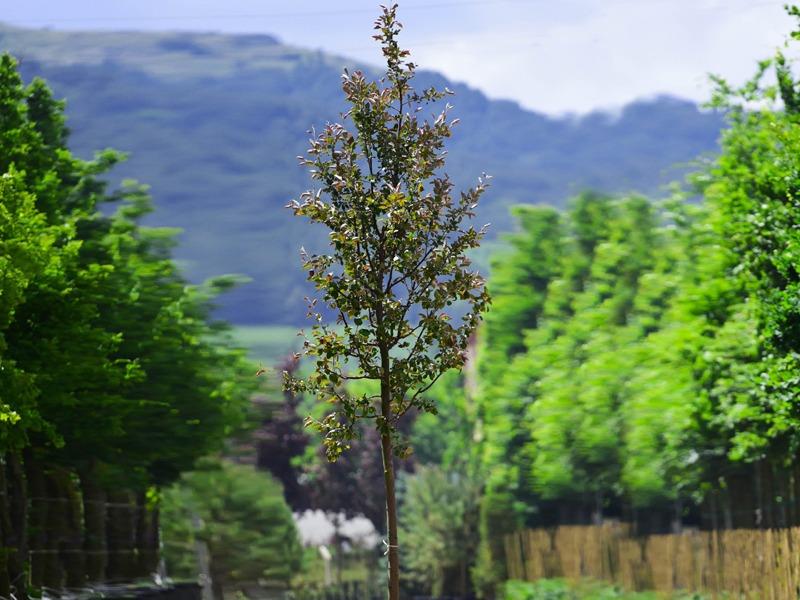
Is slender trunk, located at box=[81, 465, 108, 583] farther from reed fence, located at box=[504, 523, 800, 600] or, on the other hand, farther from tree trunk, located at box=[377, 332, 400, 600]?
tree trunk, located at box=[377, 332, 400, 600]

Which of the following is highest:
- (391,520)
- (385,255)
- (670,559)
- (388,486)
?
(385,255)

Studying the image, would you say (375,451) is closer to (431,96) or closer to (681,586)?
(681,586)

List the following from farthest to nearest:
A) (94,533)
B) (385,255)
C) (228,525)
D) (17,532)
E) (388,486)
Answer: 1. (228,525)
2. (94,533)
3. (17,532)
4. (385,255)
5. (388,486)

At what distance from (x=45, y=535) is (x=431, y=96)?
79.8 ft

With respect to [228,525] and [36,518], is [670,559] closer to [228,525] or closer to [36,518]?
[36,518]

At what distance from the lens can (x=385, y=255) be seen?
73.6 feet

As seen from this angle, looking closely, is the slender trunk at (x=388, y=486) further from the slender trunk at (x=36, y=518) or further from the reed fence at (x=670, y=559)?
the slender trunk at (x=36, y=518)

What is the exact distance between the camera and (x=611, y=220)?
289ft

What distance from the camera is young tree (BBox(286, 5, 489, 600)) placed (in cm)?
2212

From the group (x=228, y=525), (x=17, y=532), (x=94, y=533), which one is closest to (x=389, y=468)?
(x=17, y=532)

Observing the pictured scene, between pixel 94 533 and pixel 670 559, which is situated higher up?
pixel 94 533

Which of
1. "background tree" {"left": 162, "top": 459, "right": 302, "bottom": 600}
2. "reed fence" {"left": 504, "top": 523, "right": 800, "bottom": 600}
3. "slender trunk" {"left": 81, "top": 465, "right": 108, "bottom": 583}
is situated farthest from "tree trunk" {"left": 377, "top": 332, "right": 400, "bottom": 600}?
"background tree" {"left": 162, "top": 459, "right": 302, "bottom": 600}

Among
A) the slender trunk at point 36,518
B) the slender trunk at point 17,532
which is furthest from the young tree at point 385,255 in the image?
the slender trunk at point 36,518

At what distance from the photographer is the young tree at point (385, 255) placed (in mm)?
22125
